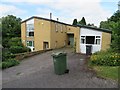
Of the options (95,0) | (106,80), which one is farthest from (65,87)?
(95,0)

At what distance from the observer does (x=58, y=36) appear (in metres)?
29.8

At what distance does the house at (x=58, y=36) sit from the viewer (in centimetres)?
2044

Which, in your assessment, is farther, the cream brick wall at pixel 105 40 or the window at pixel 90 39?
the window at pixel 90 39

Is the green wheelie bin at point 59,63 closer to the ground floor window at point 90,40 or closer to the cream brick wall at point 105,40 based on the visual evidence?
the cream brick wall at point 105,40

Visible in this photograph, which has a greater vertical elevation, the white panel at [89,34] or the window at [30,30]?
the window at [30,30]

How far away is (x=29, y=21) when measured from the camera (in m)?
30.2

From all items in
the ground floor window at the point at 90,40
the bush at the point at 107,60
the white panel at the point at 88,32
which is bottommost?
the bush at the point at 107,60

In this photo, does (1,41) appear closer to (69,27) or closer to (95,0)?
(95,0)

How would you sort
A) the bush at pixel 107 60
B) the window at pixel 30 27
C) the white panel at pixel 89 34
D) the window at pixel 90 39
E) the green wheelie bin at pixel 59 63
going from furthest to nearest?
the window at pixel 30 27 → the window at pixel 90 39 → the white panel at pixel 89 34 → the bush at pixel 107 60 → the green wheelie bin at pixel 59 63

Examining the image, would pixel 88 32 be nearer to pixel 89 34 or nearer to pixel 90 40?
pixel 89 34

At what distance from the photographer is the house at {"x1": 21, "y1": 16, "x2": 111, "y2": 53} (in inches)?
805

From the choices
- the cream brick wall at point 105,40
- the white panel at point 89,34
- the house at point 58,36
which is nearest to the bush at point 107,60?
the cream brick wall at point 105,40

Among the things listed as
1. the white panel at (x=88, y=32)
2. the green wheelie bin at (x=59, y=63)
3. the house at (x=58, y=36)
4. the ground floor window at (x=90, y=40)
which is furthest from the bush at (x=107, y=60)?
the white panel at (x=88, y=32)

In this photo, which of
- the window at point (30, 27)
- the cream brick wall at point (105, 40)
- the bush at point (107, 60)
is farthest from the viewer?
the window at point (30, 27)
